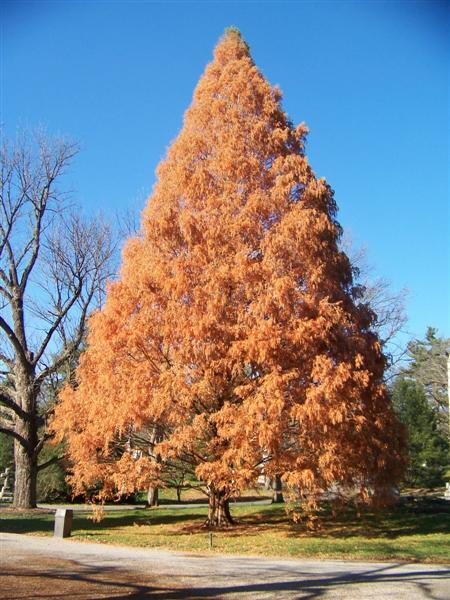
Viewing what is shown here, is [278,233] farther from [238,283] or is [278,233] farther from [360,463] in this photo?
[360,463]

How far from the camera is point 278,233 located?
12.7 meters

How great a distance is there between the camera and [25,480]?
2036cm

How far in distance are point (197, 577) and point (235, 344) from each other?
468 cm

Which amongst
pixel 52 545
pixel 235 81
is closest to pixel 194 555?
pixel 52 545

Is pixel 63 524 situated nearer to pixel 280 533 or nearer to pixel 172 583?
pixel 280 533

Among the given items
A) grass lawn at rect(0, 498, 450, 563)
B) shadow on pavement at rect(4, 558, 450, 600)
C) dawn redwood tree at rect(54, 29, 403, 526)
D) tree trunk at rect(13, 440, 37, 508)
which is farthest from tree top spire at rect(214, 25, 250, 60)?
tree trunk at rect(13, 440, 37, 508)

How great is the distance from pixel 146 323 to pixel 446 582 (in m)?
7.45

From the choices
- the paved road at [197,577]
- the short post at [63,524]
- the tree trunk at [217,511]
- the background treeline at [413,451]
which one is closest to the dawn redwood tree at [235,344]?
the tree trunk at [217,511]

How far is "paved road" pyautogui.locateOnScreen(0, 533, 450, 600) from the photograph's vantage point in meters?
6.85

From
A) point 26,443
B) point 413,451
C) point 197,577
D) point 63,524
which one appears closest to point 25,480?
point 26,443

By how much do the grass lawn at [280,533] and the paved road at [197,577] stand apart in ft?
3.35

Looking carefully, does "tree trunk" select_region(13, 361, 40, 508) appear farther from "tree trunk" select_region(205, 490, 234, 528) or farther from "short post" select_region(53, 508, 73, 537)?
"tree trunk" select_region(205, 490, 234, 528)

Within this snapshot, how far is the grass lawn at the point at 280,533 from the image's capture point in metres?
10.8

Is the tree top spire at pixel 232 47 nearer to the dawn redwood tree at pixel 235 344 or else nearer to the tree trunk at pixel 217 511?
the dawn redwood tree at pixel 235 344
